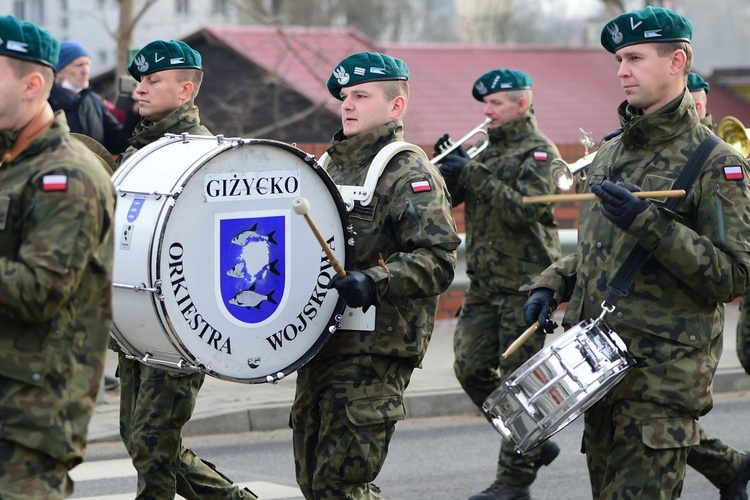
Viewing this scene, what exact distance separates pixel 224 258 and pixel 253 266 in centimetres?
13

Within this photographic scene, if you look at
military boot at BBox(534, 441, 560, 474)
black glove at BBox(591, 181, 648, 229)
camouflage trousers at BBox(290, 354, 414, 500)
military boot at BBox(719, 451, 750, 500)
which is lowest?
military boot at BBox(534, 441, 560, 474)

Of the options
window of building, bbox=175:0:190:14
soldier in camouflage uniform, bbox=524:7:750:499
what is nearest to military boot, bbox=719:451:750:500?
soldier in camouflage uniform, bbox=524:7:750:499

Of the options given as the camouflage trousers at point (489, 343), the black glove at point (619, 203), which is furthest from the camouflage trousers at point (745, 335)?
the black glove at point (619, 203)

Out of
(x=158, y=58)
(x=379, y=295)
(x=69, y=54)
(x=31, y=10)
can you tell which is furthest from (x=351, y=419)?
(x=31, y=10)

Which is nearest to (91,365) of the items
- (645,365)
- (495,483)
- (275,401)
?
(645,365)

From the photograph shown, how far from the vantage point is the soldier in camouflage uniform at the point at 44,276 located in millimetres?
3543

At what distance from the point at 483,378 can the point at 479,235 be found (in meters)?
0.89

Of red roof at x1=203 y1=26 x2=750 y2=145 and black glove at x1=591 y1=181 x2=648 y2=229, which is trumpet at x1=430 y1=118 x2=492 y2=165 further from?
red roof at x1=203 y1=26 x2=750 y2=145

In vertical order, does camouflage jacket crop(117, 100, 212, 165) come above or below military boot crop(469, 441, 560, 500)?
above

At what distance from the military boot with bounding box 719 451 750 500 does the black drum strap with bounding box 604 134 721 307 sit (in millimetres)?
2200

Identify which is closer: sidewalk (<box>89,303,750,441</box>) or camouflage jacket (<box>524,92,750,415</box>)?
camouflage jacket (<box>524,92,750,415</box>)

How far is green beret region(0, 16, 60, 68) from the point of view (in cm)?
367

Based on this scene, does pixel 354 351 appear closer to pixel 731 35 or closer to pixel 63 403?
pixel 63 403

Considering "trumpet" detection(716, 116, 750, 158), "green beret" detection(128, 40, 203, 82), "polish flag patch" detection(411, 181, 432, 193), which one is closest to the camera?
"polish flag patch" detection(411, 181, 432, 193)
